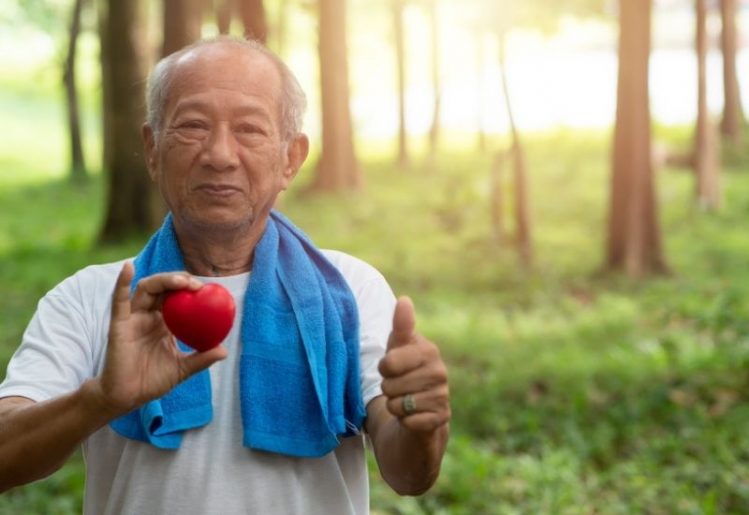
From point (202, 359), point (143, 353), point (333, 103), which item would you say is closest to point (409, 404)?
Answer: point (202, 359)

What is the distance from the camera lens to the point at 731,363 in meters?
9.12

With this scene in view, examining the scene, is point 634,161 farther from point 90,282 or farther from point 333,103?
point 90,282

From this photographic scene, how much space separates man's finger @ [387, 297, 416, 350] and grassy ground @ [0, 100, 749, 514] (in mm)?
4352

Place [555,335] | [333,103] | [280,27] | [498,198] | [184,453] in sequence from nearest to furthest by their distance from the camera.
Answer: [184,453] → [555,335] → [498,198] → [333,103] → [280,27]

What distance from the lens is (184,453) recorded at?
2.61 meters

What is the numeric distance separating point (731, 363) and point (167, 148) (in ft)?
23.2

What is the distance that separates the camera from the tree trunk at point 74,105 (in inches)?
1046

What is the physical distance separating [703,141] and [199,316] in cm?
1666

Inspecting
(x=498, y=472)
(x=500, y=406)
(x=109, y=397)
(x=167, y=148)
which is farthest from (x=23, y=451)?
(x=500, y=406)

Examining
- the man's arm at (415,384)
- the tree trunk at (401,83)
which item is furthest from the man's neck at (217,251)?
the tree trunk at (401,83)

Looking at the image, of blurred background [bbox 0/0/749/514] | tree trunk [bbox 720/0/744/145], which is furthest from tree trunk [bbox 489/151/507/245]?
tree trunk [bbox 720/0/744/145]

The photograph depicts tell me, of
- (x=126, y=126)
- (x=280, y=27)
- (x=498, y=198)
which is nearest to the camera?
(x=126, y=126)

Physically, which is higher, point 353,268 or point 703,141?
point 353,268

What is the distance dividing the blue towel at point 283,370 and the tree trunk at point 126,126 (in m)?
12.5
